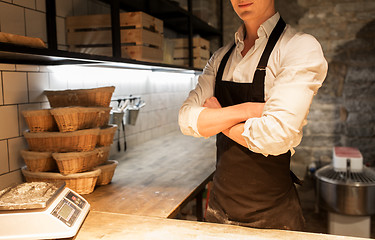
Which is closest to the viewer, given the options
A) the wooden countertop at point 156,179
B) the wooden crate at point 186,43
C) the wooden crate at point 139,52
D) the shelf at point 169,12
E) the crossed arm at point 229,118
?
the crossed arm at point 229,118

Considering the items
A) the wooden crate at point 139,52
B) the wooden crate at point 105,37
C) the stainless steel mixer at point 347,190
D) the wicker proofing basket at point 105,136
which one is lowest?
the stainless steel mixer at point 347,190

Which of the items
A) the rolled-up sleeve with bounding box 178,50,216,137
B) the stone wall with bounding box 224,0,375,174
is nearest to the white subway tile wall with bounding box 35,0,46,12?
the rolled-up sleeve with bounding box 178,50,216,137

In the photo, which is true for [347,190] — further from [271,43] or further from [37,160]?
[37,160]

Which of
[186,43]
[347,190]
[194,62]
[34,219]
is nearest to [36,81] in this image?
[34,219]

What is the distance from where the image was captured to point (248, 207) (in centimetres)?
144

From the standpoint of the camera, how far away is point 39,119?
1.63 metres

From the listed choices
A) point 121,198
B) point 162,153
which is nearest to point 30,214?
point 121,198

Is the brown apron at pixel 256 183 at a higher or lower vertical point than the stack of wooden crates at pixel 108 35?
lower

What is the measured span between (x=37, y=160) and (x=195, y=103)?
2.58 feet

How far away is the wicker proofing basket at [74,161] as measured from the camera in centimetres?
161

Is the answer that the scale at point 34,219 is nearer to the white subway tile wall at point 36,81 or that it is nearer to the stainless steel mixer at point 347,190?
the white subway tile wall at point 36,81

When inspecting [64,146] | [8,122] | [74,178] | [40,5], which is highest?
[40,5]

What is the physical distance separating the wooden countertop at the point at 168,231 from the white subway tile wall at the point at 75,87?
69cm

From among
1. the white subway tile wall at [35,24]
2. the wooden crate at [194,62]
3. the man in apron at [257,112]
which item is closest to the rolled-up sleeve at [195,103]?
the man in apron at [257,112]
